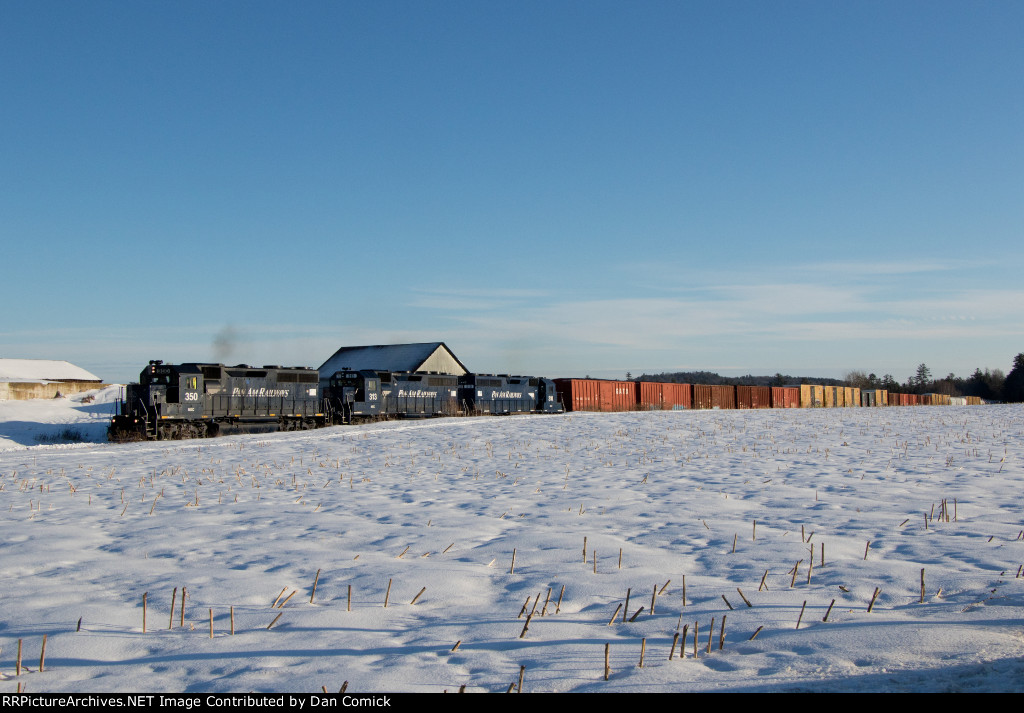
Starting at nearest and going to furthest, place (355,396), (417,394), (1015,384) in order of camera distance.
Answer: (355,396) < (417,394) < (1015,384)

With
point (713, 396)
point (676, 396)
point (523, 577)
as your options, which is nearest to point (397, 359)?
point (676, 396)

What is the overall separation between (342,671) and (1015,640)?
4.10 meters

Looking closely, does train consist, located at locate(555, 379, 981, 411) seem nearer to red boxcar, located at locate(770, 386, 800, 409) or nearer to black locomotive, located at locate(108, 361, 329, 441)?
red boxcar, located at locate(770, 386, 800, 409)

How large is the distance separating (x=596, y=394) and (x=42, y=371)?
60.3 metres

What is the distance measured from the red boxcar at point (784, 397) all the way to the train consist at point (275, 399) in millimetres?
33609

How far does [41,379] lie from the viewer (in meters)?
70.2

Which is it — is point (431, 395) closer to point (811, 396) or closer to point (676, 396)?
point (676, 396)

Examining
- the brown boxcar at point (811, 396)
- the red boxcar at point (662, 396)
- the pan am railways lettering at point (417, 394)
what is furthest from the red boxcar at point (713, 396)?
the pan am railways lettering at point (417, 394)

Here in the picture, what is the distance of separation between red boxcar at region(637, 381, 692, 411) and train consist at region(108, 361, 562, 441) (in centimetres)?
1497

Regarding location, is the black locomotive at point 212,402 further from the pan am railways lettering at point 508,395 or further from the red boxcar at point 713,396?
the red boxcar at point 713,396

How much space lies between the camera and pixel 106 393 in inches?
2299

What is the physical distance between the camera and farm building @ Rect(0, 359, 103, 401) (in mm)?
57322

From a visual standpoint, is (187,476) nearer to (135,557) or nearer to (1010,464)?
(135,557)
